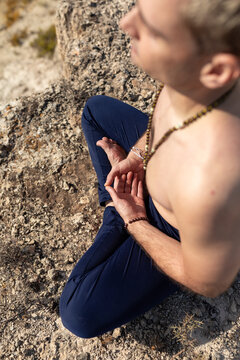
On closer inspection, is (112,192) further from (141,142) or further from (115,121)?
(115,121)

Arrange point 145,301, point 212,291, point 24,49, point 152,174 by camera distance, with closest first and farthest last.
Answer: point 212,291 < point 152,174 < point 145,301 < point 24,49

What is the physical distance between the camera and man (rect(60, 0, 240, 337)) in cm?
95

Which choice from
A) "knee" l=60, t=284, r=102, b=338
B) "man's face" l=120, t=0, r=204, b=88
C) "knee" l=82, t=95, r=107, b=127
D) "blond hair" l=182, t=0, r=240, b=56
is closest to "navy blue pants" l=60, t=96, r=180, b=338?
"knee" l=60, t=284, r=102, b=338

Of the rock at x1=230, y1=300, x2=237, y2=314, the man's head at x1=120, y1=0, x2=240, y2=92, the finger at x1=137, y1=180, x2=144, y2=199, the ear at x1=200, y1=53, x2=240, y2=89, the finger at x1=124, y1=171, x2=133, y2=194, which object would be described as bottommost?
the rock at x1=230, y1=300, x2=237, y2=314

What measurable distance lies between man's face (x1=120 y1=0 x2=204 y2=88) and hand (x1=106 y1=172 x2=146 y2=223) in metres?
0.89

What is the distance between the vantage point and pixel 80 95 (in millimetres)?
2842

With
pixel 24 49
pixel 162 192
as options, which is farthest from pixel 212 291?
pixel 24 49

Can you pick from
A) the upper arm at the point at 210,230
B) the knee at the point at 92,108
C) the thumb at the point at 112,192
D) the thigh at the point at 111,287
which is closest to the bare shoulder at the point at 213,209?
the upper arm at the point at 210,230

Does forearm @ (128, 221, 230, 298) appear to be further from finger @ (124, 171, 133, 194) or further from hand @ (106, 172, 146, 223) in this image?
finger @ (124, 171, 133, 194)

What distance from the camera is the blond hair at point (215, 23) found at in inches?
33.7

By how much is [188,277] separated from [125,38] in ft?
7.71

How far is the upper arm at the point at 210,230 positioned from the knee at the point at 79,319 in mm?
690

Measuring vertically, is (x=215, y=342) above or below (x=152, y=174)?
below

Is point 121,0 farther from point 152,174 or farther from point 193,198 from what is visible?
point 193,198
